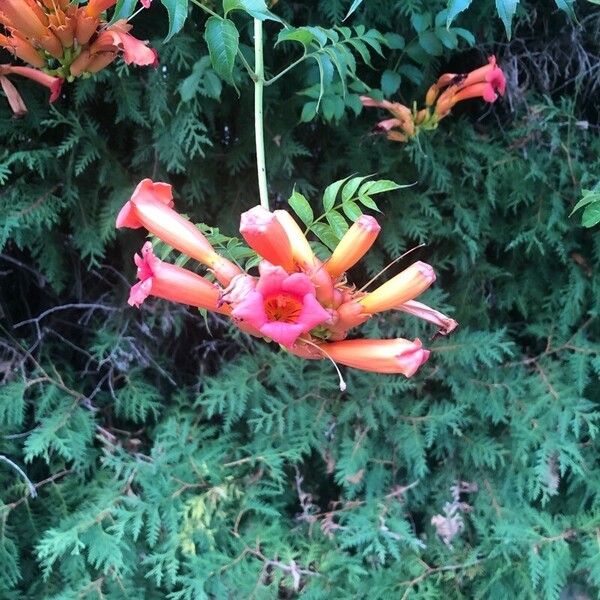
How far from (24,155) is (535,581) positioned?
1.86m

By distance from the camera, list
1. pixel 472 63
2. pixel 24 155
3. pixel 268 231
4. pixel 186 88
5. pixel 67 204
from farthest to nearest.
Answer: pixel 472 63 < pixel 67 204 < pixel 24 155 < pixel 186 88 < pixel 268 231

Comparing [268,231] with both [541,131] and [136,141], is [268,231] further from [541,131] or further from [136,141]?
[541,131]

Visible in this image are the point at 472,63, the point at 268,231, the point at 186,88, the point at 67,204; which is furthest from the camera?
the point at 472,63

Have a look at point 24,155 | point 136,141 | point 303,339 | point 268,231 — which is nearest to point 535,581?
point 303,339

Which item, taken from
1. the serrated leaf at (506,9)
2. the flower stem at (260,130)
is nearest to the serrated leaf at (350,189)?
the flower stem at (260,130)

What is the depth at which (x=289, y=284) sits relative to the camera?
0.84 metres

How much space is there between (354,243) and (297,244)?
0.09m

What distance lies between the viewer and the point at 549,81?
2047 mm

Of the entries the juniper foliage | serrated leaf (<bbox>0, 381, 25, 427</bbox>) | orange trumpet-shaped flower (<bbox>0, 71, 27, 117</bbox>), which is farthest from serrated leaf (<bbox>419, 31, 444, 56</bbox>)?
serrated leaf (<bbox>0, 381, 25, 427</bbox>)

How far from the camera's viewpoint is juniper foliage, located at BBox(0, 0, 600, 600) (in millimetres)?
1766

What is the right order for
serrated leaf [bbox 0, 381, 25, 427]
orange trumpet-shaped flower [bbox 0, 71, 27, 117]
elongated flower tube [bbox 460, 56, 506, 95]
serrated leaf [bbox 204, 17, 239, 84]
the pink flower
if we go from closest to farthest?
the pink flower < serrated leaf [bbox 204, 17, 239, 84] < orange trumpet-shaped flower [bbox 0, 71, 27, 117] < elongated flower tube [bbox 460, 56, 506, 95] < serrated leaf [bbox 0, 381, 25, 427]

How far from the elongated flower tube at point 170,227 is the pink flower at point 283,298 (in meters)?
0.13

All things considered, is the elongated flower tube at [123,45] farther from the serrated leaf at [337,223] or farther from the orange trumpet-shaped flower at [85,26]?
the serrated leaf at [337,223]

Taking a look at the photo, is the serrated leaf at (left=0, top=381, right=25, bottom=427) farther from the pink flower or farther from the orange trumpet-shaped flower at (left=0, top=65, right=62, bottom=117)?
the pink flower
